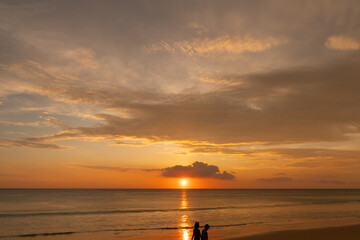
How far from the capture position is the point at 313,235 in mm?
29281

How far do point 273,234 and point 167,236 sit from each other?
37.8 ft

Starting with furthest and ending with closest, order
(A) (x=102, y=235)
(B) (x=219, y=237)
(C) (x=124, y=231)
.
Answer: (C) (x=124, y=231) → (A) (x=102, y=235) → (B) (x=219, y=237)

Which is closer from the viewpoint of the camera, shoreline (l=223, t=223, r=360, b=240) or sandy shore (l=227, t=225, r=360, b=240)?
sandy shore (l=227, t=225, r=360, b=240)

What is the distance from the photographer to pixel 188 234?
3142 cm

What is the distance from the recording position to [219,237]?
29.0 metres

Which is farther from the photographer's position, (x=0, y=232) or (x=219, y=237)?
(x=0, y=232)

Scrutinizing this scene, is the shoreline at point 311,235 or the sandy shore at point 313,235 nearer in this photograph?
the sandy shore at point 313,235

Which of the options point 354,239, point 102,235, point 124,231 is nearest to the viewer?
point 354,239

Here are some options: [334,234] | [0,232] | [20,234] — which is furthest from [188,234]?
[0,232]

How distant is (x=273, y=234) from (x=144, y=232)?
14.7m

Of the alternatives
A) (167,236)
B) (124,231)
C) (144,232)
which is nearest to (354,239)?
(167,236)

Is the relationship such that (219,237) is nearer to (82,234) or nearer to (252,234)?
(252,234)

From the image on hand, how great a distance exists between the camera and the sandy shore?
27925 millimetres

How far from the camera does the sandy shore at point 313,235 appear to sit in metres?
27.9
